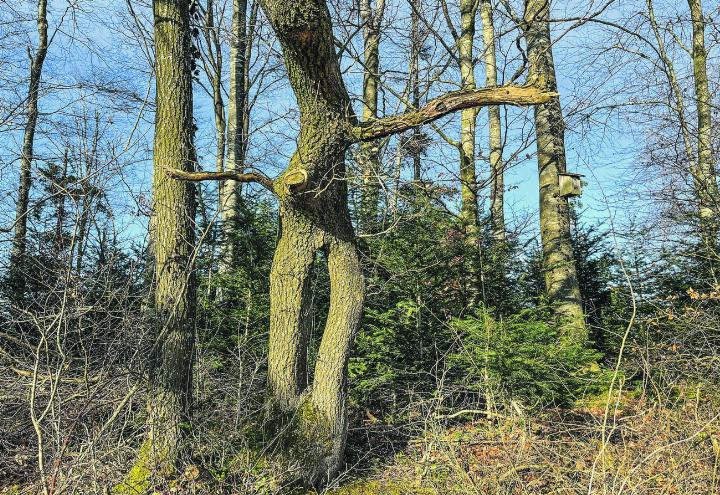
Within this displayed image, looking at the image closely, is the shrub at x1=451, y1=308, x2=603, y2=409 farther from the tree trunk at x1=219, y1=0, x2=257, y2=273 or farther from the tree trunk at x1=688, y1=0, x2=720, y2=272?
the tree trunk at x1=219, y1=0, x2=257, y2=273

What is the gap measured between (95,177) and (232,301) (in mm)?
3238

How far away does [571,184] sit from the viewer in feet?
25.8

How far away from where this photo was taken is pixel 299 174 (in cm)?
452

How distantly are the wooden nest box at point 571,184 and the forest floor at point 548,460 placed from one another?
320cm

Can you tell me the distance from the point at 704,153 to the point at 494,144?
440 cm

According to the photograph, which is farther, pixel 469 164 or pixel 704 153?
pixel 704 153

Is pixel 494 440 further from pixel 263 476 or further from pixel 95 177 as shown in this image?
pixel 95 177

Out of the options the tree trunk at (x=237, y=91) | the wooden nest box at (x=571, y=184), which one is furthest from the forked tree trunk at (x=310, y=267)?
the tree trunk at (x=237, y=91)

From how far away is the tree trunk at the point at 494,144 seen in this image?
330 inches

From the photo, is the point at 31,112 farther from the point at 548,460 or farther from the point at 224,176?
the point at 548,460

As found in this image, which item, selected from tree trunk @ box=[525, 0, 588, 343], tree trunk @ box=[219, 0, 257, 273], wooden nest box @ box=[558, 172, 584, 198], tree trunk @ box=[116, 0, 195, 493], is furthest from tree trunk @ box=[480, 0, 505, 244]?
tree trunk @ box=[116, 0, 195, 493]

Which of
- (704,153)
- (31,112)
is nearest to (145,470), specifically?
(31,112)

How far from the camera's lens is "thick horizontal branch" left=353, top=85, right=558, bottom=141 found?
13.6 ft

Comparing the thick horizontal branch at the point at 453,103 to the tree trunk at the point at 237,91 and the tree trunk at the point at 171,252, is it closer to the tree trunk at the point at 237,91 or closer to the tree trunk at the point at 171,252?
the tree trunk at the point at 171,252
